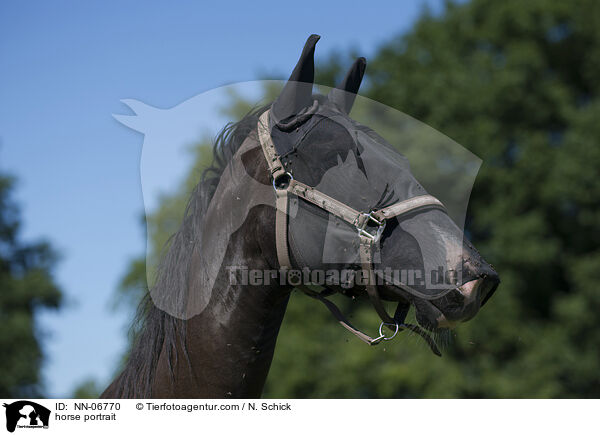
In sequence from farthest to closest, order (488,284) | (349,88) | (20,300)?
(20,300) < (349,88) < (488,284)

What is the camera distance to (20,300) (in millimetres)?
21719

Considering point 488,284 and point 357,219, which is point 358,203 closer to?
point 357,219

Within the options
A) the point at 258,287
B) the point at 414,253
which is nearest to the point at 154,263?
the point at 258,287

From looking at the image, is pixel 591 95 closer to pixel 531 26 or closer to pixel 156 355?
pixel 531 26

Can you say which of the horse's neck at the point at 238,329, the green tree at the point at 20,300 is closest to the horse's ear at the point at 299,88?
the horse's neck at the point at 238,329

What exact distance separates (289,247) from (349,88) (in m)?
0.98

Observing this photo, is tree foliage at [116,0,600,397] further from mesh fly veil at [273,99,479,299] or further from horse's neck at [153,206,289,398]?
horse's neck at [153,206,289,398]

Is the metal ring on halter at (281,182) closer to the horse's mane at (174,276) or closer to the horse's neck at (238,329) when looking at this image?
the horse's neck at (238,329)

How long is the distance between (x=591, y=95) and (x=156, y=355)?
64.4ft

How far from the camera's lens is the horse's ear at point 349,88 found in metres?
3.04

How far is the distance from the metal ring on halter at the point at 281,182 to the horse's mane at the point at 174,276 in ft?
1.25

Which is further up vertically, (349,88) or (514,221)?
(349,88)

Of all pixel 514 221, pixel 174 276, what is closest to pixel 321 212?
pixel 174 276

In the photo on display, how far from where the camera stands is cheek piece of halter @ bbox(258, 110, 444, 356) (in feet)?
8.45
